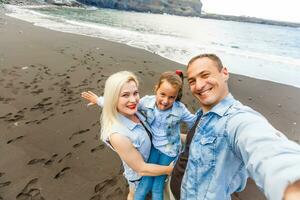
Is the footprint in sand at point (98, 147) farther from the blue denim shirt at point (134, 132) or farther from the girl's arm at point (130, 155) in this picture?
the girl's arm at point (130, 155)

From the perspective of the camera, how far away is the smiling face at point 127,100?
2334 mm

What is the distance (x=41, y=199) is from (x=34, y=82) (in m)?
4.79

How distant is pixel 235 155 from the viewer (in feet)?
5.36

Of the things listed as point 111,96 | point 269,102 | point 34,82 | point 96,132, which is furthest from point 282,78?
point 111,96

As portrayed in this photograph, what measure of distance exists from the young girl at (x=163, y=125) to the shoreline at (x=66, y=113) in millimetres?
1149

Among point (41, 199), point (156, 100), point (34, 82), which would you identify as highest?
point (156, 100)

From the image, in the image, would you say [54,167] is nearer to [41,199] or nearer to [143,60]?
[41,199]

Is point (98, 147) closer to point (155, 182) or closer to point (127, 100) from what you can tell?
point (155, 182)

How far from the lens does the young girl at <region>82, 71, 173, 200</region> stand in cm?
218

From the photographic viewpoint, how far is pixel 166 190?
2.84m

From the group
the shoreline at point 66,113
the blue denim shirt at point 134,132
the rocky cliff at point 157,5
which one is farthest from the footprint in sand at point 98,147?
the rocky cliff at point 157,5

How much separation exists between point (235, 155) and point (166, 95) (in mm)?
1323

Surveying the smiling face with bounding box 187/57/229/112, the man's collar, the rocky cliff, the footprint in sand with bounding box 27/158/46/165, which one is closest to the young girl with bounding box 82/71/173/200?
the smiling face with bounding box 187/57/229/112

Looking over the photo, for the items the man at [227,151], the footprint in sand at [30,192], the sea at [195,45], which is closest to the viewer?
the man at [227,151]
